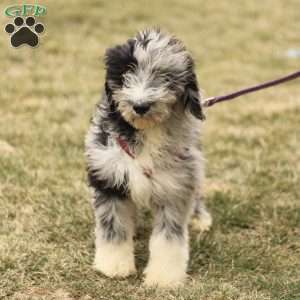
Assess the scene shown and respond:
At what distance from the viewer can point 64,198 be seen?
5172mm

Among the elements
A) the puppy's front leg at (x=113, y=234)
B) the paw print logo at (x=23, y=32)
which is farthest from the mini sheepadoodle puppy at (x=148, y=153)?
the paw print logo at (x=23, y=32)

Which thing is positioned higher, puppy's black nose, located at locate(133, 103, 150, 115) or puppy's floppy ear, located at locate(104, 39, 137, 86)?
puppy's floppy ear, located at locate(104, 39, 137, 86)

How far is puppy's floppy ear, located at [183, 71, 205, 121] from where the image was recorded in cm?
383

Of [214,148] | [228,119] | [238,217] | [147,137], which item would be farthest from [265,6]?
[147,137]

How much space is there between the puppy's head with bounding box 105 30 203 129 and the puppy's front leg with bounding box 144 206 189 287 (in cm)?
64

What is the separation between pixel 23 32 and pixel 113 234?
1341mm

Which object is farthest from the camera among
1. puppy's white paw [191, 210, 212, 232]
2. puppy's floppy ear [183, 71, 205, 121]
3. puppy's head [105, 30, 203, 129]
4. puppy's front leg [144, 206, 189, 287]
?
puppy's white paw [191, 210, 212, 232]

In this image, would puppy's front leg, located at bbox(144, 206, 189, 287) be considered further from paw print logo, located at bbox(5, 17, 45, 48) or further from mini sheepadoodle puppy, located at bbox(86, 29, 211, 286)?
paw print logo, located at bbox(5, 17, 45, 48)

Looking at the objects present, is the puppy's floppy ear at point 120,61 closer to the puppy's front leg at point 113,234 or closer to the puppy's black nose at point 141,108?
the puppy's black nose at point 141,108

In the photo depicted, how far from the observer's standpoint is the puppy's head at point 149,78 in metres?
3.58

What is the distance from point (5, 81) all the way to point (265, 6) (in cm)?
666

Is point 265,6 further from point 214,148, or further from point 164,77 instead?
point 164,77

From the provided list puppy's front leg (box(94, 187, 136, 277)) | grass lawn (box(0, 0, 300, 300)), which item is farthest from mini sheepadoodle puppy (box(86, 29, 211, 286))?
grass lawn (box(0, 0, 300, 300))

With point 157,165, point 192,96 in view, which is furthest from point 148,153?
point 192,96
